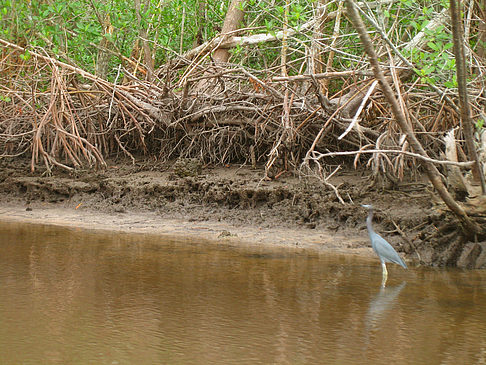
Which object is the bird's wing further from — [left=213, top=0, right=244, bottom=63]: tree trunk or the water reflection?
[left=213, top=0, right=244, bottom=63]: tree trunk

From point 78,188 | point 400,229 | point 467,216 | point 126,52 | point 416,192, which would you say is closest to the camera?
point 467,216

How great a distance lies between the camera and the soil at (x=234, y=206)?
5492 millimetres

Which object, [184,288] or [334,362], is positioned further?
[184,288]

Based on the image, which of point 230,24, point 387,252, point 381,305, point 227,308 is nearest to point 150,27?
point 230,24

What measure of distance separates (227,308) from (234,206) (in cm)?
318

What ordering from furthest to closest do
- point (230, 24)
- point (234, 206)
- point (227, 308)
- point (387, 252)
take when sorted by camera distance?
1. point (230, 24)
2. point (234, 206)
3. point (387, 252)
4. point (227, 308)

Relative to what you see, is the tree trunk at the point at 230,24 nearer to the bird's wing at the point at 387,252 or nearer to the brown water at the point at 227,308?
the brown water at the point at 227,308

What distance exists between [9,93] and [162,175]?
2.17 m

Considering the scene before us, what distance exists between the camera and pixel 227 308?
140 inches

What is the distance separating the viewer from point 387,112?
6.29 metres

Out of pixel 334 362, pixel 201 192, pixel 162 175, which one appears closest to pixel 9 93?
pixel 162 175

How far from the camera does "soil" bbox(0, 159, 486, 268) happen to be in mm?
5492

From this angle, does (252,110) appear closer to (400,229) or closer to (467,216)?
(400,229)

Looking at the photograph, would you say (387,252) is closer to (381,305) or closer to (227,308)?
(381,305)
